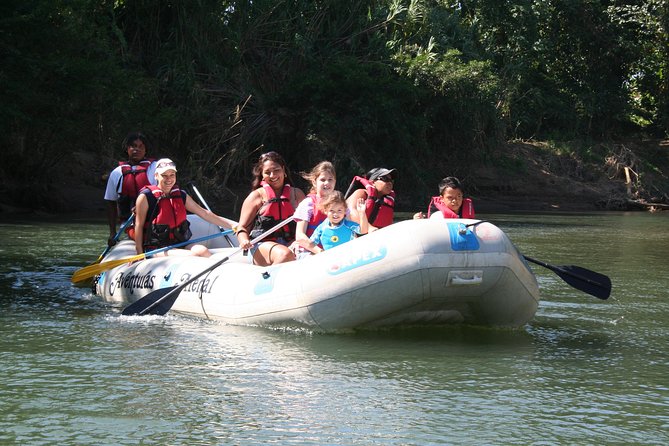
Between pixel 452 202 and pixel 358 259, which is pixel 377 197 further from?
pixel 358 259

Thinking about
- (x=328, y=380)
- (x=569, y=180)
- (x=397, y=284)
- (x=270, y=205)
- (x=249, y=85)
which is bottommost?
(x=328, y=380)

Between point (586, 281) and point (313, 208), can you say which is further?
point (313, 208)

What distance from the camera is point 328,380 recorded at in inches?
177

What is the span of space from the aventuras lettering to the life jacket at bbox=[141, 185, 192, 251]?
1.00ft

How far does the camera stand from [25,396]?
13.8 ft

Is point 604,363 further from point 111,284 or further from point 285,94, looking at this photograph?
point 285,94

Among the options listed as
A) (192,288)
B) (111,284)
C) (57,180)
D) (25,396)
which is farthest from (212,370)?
(57,180)

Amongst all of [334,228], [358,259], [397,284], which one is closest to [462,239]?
[397,284]

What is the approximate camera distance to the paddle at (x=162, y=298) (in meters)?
6.04

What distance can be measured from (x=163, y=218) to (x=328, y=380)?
2.86 metres

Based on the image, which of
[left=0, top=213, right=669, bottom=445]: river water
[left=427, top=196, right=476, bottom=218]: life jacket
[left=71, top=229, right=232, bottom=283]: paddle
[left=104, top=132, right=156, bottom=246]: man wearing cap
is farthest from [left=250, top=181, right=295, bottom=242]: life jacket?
[left=104, top=132, right=156, bottom=246]: man wearing cap

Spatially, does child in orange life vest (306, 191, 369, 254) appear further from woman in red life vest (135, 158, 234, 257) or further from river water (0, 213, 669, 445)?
woman in red life vest (135, 158, 234, 257)

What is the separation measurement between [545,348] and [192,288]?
7.13ft

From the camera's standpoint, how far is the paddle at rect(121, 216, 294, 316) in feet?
19.8
